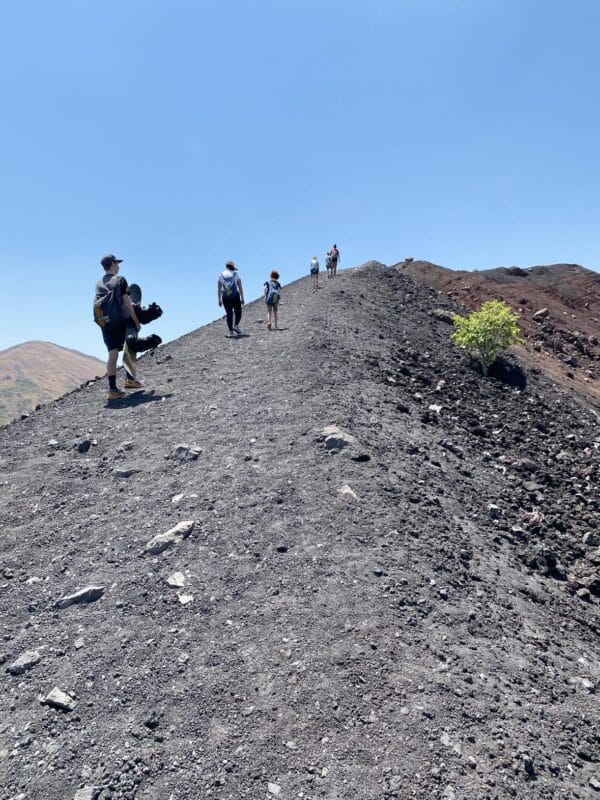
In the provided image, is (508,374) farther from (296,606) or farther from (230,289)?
(296,606)

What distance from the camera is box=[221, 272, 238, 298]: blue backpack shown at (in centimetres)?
1170

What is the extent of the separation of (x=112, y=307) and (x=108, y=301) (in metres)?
0.10

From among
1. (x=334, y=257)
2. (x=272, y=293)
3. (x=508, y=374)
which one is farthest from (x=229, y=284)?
(x=334, y=257)

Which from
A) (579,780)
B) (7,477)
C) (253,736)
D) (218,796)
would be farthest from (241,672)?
(7,477)

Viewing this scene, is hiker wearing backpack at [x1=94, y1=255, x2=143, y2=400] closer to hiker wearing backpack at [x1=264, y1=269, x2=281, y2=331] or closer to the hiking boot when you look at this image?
the hiking boot

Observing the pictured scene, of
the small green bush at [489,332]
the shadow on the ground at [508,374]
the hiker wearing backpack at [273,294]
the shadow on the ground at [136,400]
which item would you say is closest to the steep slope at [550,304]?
the shadow on the ground at [508,374]

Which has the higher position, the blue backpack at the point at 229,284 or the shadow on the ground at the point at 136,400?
the blue backpack at the point at 229,284

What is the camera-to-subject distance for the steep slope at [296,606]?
267 centimetres

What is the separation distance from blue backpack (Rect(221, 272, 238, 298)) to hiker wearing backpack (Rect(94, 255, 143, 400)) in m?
4.13

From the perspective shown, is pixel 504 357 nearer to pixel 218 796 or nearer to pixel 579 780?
pixel 579 780

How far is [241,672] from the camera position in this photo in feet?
10.3

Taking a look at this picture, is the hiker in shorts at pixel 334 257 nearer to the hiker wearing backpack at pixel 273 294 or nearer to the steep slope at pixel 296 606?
the hiker wearing backpack at pixel 273 294

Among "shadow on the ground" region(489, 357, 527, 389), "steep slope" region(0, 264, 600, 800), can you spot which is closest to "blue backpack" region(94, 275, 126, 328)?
"steep slope" region(0, 264, 600, 800)

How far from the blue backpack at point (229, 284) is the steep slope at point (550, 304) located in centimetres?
776
